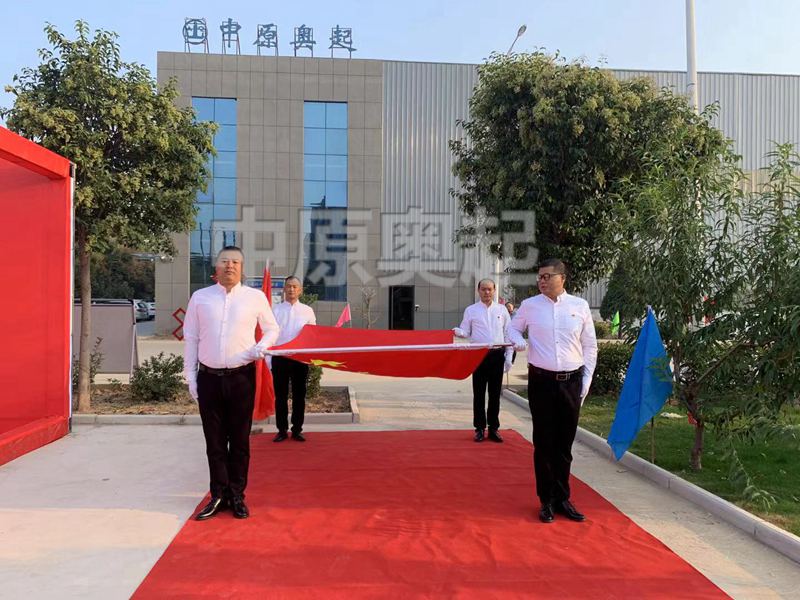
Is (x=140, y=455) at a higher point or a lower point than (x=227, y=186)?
lower

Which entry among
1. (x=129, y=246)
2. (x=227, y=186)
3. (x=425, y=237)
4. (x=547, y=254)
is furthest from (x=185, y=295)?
(x=547, y=254)

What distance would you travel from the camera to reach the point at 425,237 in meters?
24.5

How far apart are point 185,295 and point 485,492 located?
21.3 metres

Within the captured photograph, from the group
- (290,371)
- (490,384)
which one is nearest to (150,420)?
(290,371)

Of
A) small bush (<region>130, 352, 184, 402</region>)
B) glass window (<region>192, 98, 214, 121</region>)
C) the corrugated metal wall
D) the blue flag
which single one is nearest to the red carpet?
the blue flag

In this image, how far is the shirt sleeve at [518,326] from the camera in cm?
445

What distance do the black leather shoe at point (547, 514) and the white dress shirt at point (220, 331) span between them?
2231 mm

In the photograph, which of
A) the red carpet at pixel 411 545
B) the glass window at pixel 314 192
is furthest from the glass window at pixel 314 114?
the red carpet at pixel 411 545

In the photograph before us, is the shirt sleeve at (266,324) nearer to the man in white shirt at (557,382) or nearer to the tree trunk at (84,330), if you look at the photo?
the man in white shirt at (557,382)

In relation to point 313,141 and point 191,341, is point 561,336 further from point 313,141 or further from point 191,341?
point 313,141

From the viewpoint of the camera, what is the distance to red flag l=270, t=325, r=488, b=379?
5.22 meters

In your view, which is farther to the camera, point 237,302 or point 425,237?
point 425,237

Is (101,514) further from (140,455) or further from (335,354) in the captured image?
(335,354)

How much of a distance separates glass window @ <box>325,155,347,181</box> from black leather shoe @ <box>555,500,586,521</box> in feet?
69.8
